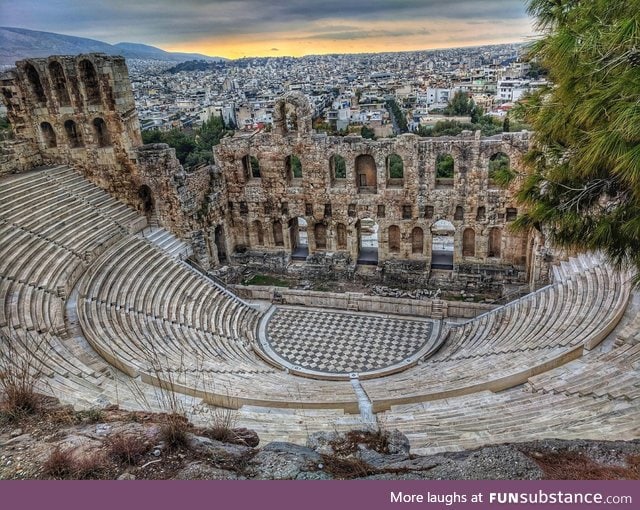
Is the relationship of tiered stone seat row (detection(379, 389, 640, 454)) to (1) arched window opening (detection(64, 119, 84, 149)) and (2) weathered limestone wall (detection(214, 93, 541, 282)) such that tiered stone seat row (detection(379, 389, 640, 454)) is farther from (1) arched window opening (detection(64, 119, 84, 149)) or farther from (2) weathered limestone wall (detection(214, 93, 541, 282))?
(1) arched window opening (detection(64, 119, 84, 149))

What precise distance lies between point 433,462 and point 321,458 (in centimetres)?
136

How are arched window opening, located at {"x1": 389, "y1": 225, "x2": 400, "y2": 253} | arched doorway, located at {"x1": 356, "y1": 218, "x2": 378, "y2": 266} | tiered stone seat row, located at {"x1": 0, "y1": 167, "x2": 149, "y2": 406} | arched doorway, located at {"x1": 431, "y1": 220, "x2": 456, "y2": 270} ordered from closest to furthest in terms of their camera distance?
tiered stone seat row, located at {"x1": 0, "y1": 167, "x2": 149, "y2": 406}
arched doorway, located at {"x1": 431, "y1": 220, "x2": 456, "y2": 270}
arched window opening, located at {"x1": 389, "y1": 225, "x2": 400, "y2": 253}
arched doorway, located at {"x1": 356, "y1": 218, "x2": 378, "y2": 266}

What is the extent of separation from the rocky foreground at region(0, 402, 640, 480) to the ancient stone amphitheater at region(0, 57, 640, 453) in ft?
4.80

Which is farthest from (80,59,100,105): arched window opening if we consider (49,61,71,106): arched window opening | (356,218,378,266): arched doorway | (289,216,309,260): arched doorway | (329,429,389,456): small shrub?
(329,429,389,456): small shrub

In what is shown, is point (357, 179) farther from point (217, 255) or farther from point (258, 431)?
point (258, 431)

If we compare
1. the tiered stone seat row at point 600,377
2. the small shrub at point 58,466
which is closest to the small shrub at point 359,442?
the small shrub at point 58,466

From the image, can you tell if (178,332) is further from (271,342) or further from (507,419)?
(507,419)

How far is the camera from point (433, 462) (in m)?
5.65

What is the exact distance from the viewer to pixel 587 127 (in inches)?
253

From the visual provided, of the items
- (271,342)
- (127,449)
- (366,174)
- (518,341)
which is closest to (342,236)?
(366,174)

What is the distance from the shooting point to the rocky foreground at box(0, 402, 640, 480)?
207 inches

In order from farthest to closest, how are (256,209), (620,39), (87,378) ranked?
(256,209)
(87,378)
(620,39)

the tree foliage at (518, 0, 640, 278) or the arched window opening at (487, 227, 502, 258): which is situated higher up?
the tree foliage at (518, 0, 640, 278)

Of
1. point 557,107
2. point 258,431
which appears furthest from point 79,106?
point 557,107
